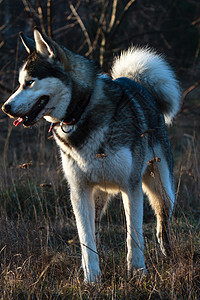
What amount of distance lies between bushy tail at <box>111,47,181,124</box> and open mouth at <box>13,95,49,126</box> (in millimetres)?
1409

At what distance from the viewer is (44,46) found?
269cm

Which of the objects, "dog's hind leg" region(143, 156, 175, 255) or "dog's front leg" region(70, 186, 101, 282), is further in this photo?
"dog's hind leg" region(143, 156, 175, 255)

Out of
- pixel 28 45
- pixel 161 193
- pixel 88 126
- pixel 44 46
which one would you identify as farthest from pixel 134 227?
pixel 28 45

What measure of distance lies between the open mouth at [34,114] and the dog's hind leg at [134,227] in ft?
2.74

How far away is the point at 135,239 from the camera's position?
112 inches

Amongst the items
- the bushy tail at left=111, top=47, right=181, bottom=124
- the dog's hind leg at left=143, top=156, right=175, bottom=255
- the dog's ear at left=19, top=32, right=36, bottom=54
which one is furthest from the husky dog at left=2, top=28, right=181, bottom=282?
the bushy tail at left=111, top=47, right=181, bottom=124

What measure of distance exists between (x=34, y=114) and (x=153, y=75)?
1581mm

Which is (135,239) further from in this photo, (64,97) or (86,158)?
(64,97)

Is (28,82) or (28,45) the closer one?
(28,82)

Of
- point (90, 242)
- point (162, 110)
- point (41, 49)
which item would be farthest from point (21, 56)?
point (90, 242)

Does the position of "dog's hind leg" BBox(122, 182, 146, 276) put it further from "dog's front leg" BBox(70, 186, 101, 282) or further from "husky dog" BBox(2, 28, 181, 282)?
"dog's front leg" BBox(70, 186, 101, 282)

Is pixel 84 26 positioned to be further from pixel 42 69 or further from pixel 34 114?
pixel 34 114

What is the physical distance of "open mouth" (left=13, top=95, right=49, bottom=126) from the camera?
8.50 ft

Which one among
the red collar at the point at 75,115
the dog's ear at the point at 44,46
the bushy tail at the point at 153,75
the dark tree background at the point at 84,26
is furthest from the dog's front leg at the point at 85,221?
the dark tree background at the point at 84,26
